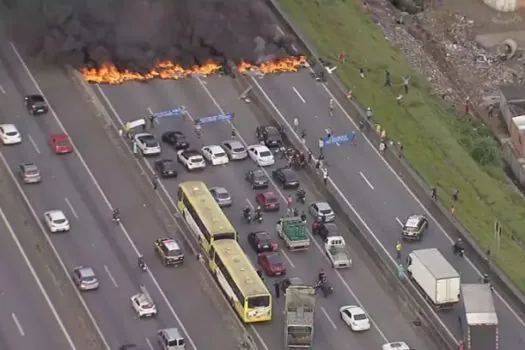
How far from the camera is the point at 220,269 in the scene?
10900 centimetres

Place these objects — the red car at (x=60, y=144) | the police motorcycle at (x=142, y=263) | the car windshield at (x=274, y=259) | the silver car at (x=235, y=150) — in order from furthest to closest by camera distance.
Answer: the silver car at (x=235, y=150) < the red car at (x=60, y=144) < the police motorcycle at (x=142, y=263) < the car windshield at (x=274, y=259)

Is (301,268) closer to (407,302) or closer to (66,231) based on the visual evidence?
(407,302)

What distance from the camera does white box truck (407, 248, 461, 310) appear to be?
356 ft

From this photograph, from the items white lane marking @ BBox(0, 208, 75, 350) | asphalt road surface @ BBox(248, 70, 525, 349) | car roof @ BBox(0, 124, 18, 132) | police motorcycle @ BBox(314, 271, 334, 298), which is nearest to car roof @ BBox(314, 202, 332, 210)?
asphalt road surface @ BBox(248, 70, 525, 349)

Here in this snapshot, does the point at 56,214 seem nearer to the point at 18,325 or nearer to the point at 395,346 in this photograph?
the point at 18,325

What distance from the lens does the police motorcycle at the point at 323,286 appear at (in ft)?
363

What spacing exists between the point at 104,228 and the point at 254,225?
9838 mm

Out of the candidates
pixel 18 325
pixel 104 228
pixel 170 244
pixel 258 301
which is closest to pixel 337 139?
pixel 170 244

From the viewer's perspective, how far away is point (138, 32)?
5369 inches

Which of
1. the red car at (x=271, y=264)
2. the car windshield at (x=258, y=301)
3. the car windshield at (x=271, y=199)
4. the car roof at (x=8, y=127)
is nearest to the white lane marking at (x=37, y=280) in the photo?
the car roof at (x=8, y=127)

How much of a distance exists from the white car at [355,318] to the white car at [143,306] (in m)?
11.6

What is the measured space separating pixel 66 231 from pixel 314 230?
53.1 feet

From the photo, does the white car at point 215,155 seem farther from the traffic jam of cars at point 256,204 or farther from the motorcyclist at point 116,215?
the motorcyclist at point 116,215

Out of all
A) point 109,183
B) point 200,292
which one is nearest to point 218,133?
point 109,183
